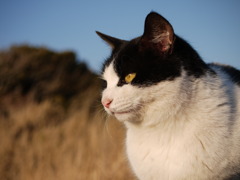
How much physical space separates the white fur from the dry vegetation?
1.49 feet

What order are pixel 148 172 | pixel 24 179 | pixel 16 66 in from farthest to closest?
pixel 16 66 < pixel 24 179 < pixel 148 172

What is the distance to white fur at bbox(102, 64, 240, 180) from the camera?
4.82ft

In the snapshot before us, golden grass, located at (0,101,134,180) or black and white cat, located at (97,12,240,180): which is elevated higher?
black and white cat, located at (97,12,240,180)

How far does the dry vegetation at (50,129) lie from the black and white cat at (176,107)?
442 mm

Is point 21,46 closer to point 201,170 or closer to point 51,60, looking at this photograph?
point 51,60

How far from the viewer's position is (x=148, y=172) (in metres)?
1.63

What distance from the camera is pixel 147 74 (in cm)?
154

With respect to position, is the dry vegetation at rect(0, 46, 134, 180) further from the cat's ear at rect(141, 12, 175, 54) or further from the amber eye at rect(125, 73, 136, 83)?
the cat's ear at rect(141, 12, 175, 54)

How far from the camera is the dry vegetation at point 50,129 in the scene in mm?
3131

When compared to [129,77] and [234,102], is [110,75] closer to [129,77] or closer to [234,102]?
[129,77]

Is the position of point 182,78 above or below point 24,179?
above

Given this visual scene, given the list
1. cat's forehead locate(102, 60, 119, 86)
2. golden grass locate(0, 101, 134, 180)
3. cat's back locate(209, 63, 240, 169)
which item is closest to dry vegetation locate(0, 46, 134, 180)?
golden grass locate(0, 101, 134, 180)

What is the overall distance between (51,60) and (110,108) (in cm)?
725

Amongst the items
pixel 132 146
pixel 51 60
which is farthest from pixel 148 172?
pixel 51 60
